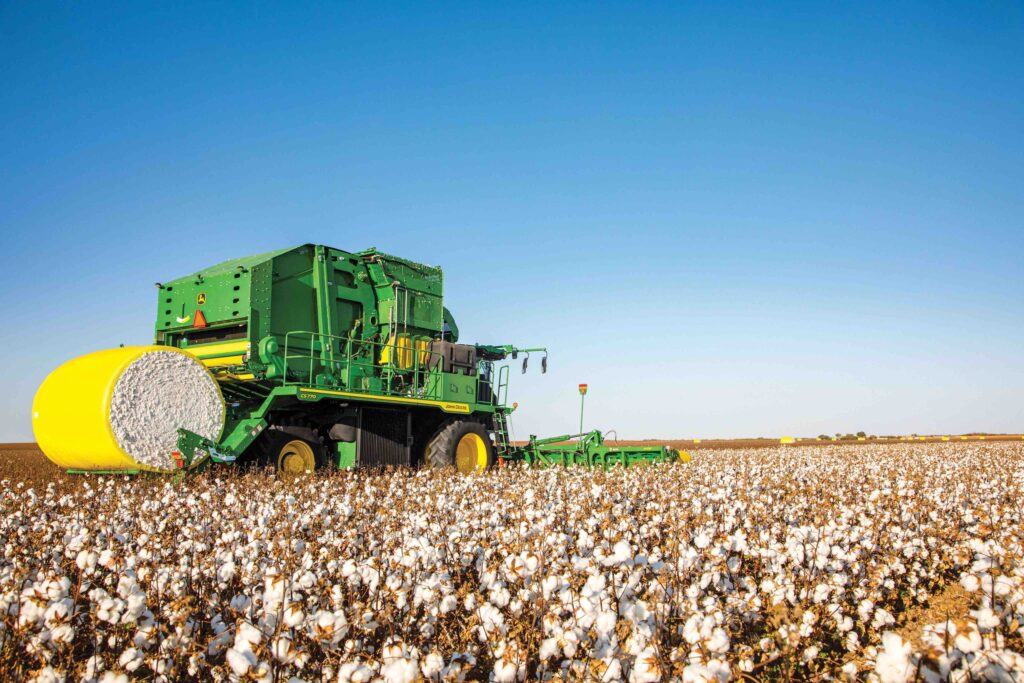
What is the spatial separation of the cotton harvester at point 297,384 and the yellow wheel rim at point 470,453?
3 cm

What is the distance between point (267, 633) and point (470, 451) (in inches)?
468

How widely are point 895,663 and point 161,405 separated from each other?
10078 millimetres

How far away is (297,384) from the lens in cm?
1194

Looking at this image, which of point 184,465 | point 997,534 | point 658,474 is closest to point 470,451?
point 658,474

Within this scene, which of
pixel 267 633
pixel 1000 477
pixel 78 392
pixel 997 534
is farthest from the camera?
pixel 1000 477

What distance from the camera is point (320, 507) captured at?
728 cm

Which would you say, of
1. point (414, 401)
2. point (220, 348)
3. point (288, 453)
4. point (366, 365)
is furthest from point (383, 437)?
point (220, 348)

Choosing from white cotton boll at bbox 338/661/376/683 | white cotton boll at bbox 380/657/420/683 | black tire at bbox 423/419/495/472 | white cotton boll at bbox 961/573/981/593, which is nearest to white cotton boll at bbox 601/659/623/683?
white cotton boll at bbox 380/657/420/683

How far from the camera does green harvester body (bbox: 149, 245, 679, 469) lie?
1219 centimetres

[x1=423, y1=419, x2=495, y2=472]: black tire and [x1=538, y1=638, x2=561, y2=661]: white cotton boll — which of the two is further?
[x1=423, y1=419, x2=495, y2=472]: black tire

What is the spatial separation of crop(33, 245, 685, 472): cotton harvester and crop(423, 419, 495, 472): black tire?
0.10ft

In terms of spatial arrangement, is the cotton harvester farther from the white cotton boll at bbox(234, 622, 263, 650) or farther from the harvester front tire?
the white cotton boll at bbox(234, 622, 263, 650)

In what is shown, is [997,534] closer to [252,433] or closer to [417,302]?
[252,433]

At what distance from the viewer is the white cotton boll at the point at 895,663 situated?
249cm
